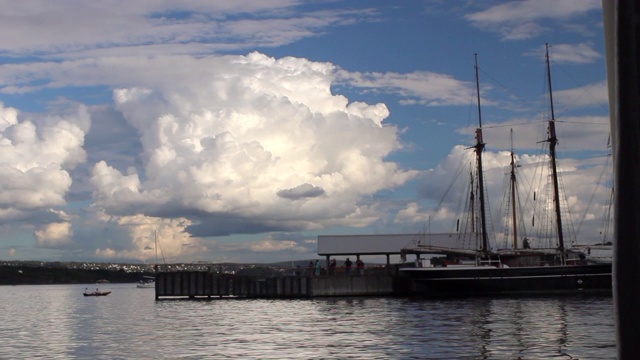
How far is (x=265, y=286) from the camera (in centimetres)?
9362

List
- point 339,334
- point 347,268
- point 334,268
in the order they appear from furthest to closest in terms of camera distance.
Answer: point 334,268
point 347,268
point 339,334

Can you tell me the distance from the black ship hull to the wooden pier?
22.2 feet

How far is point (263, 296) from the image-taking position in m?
94.0

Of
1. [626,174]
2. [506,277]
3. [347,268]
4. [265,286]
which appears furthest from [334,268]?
[626,174]

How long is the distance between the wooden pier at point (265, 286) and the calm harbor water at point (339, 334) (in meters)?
22.0

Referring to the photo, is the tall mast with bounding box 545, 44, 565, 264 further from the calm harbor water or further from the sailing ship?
the calm harbor water

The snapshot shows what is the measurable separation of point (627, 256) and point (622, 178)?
799 millimetres

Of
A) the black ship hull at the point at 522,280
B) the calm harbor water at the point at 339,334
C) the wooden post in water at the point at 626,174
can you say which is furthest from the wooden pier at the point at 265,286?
the wooden post in water at the point at 626,174

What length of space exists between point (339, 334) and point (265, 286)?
5174 cm

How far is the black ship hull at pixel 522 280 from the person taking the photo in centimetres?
8598

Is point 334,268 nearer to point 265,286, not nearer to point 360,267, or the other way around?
point 360,267

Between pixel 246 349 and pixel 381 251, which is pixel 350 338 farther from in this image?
pixel 381 251

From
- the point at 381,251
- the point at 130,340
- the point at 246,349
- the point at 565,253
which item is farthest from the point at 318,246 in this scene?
the point at 246,349

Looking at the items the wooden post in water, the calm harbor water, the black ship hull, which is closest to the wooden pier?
the black ship hull
